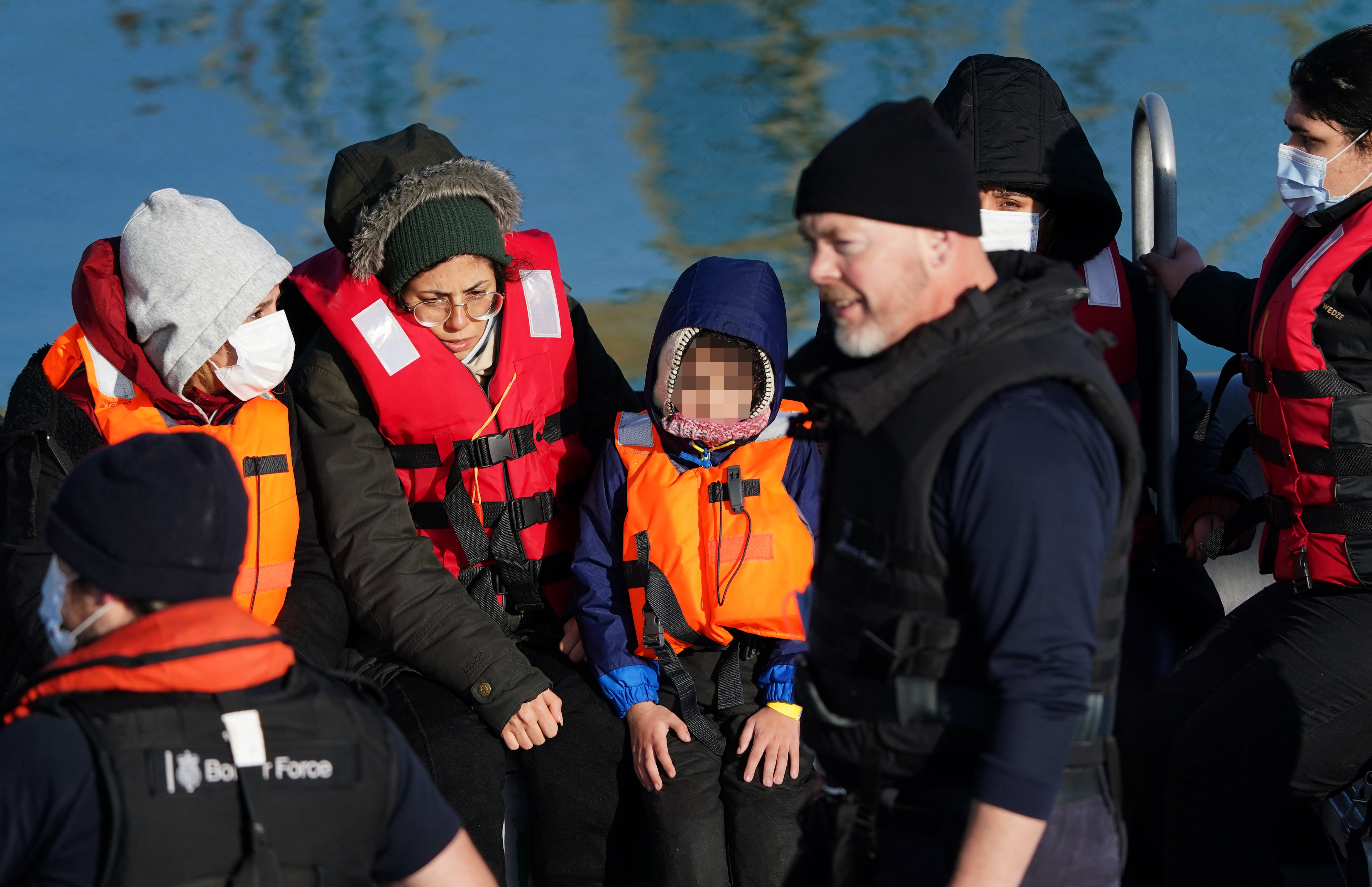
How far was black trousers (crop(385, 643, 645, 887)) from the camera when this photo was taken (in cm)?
249

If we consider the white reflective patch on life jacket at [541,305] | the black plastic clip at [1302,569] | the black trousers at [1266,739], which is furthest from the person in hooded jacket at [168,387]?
the black plastic clip at [1302,569]

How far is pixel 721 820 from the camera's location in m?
2.44

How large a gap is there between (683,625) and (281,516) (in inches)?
35.4

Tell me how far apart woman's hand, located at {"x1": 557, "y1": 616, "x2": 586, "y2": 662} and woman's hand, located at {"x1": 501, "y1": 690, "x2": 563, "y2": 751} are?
0.50ft

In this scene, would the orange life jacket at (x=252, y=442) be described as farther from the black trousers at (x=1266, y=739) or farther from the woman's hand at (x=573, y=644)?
the black trousers at (x=1266, y=739)

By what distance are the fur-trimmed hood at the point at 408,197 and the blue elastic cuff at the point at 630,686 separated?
3.47 ft

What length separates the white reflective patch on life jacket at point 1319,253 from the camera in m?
2.23

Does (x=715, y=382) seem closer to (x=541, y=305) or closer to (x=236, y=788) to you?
(x=541, y=305)

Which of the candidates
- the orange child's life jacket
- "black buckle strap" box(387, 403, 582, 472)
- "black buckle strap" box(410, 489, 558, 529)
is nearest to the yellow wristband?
the orange child's life jacket

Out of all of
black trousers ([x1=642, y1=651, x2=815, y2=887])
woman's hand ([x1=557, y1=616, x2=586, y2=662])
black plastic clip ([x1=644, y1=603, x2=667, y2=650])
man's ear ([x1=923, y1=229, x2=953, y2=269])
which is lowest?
black trousers ([x1=642, y1=651, x2=815, y2=887])

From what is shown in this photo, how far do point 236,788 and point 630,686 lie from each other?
48.6 inches

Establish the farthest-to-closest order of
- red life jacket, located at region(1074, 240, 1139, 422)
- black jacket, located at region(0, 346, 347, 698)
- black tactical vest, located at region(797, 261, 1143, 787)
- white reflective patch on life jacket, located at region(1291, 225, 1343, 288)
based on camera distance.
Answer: red life jacket, located at region(1074, 240, 1139, 422) → black jacket, located at region(0, 346, 347, 698) → white reflective patch on life jacket, located at region(1291, 225, 1343, 288) → black tactical vest, located at region(797, 261, 1143, 787)

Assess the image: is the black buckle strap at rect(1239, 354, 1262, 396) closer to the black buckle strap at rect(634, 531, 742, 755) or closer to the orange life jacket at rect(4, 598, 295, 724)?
the black buckle strap at rect(634, 531, 742, 755)

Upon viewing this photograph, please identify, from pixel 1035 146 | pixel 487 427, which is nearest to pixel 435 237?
pixel 487 427
